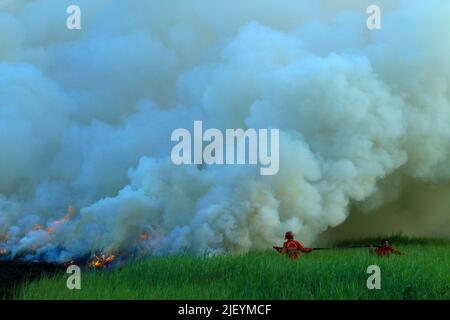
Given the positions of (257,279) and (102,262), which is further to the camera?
(102,262)

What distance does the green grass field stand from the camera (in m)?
16.1

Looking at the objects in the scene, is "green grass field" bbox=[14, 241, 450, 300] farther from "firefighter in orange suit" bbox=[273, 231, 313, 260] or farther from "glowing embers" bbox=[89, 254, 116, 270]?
"glowing embers" bbox=[89, 254, 116, 270]

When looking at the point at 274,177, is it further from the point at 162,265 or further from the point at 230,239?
the point at 162,265

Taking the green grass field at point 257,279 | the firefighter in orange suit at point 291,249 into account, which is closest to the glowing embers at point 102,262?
the green grass field at point 257,279

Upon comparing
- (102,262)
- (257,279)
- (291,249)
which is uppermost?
(291,249)

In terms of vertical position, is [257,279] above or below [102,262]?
below

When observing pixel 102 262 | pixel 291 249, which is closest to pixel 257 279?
pixel 291 249

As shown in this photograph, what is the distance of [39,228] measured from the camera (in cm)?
2538

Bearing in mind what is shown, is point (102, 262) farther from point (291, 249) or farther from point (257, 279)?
point (291, 249)

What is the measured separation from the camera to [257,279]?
56.4 ft

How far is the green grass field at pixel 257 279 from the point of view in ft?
52.7

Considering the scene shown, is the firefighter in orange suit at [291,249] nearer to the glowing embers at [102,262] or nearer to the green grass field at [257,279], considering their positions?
the green grass field at [257,279]

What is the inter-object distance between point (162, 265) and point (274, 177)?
17.5ft
